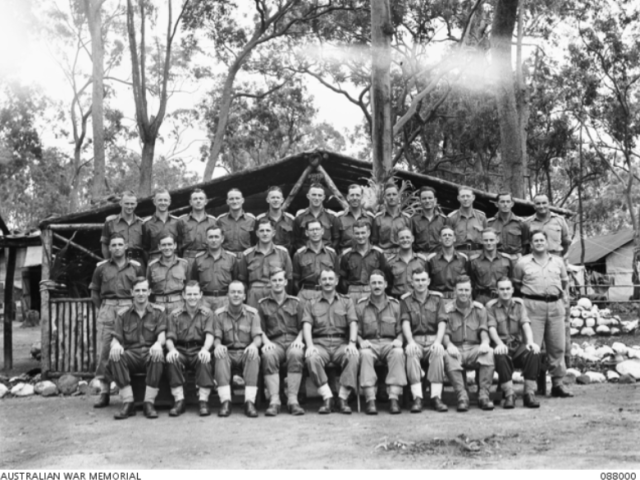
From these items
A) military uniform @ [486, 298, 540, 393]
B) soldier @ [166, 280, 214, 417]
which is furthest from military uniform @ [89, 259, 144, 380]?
military uniform @ [486, 298, 540, 393]

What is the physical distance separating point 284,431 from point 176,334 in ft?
5.57

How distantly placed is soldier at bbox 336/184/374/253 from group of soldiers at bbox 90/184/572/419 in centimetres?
2

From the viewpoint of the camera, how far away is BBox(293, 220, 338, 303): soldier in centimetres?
748

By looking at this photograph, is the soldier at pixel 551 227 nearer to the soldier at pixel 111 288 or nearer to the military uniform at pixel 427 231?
the military uniform at pixel 427 231

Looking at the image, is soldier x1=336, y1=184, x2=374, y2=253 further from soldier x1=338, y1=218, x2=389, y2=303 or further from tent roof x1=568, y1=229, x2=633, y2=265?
tent roof x1=568, y1=229, x2=633, y2=265

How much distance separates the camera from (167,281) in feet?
24.6

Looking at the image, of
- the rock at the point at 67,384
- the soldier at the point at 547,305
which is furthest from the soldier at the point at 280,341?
the rock at the point at 67,384

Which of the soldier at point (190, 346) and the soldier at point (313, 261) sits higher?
the soldier at point (313, 261)

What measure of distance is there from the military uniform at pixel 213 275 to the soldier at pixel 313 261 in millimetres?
713

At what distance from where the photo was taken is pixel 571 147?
25.3 meters

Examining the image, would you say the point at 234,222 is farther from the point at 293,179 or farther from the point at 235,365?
the point at 293,179

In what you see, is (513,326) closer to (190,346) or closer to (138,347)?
(190,346)

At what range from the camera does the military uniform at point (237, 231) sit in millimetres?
8094

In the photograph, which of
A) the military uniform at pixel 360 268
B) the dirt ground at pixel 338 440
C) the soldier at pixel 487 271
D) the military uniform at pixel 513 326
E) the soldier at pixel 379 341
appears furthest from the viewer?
the soldier at pixel 487 271
